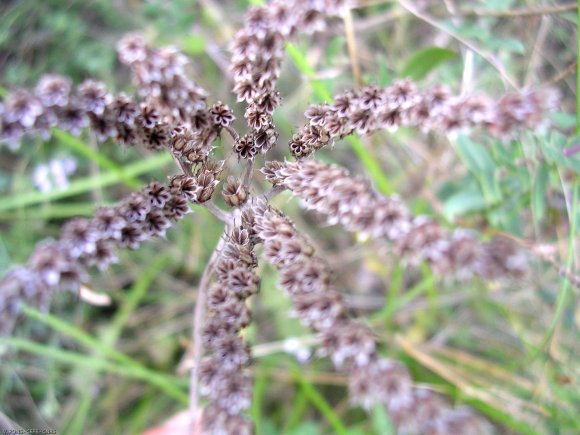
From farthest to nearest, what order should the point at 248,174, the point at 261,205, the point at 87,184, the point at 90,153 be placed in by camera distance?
the point at 87,184
the point at 90,153
the point at 248,174
the point at 261,205

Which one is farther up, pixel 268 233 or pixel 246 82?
pixel 246 82

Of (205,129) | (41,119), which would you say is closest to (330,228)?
(205,129)

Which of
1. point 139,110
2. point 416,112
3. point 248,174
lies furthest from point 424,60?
point 139,110

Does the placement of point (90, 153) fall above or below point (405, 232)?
above

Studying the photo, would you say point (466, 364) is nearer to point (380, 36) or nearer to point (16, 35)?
point (380, 36)

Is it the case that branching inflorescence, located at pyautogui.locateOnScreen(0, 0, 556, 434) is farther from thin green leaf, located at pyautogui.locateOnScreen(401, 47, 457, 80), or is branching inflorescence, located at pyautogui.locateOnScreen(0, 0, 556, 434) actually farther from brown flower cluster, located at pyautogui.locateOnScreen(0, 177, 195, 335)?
thin green leaf, located at pyautogui.locateOnScreen(401, 47, 457, 80)

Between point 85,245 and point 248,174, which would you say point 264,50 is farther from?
point 85,245

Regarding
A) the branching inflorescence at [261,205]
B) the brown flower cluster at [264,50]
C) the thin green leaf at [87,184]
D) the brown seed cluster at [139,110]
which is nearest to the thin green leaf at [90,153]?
the thin green leaf at [87,184]

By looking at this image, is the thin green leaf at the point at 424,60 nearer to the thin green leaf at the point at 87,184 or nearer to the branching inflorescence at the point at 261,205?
the branching inflorescence at the point at 261,205
